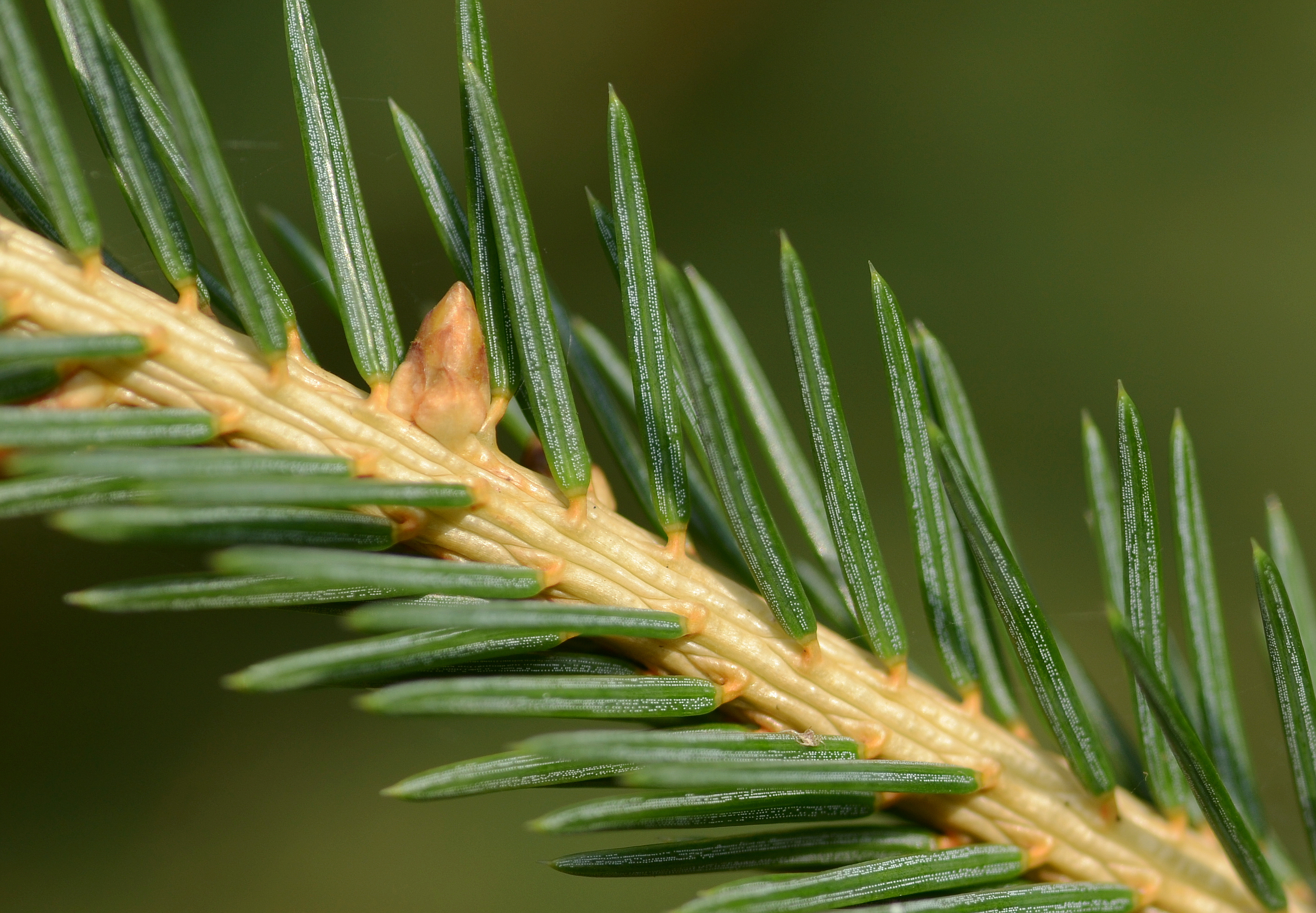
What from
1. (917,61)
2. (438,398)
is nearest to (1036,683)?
(438,398)

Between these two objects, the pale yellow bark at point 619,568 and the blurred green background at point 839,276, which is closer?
the pale yellow bark at point 619,568

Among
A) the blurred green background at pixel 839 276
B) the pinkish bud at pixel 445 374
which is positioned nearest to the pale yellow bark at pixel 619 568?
the pinkish bud at pixel 445 374

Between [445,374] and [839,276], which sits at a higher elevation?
[839,276]

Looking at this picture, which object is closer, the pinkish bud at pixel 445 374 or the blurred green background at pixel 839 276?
the pinkish bud at pixel 445 374

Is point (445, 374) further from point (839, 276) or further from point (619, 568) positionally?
point (839, 276)

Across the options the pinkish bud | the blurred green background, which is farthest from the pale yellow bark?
the blurred green background

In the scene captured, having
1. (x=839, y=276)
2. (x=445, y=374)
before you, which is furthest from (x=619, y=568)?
(x=839, y=276)

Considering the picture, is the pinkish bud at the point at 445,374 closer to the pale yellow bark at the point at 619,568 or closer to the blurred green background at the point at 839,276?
the pale yellow bark at the point at 619,568

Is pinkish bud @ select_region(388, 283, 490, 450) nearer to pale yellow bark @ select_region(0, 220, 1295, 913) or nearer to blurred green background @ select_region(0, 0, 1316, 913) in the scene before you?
pale yellow bark @ select_region(0, 220, 1295, 913)
